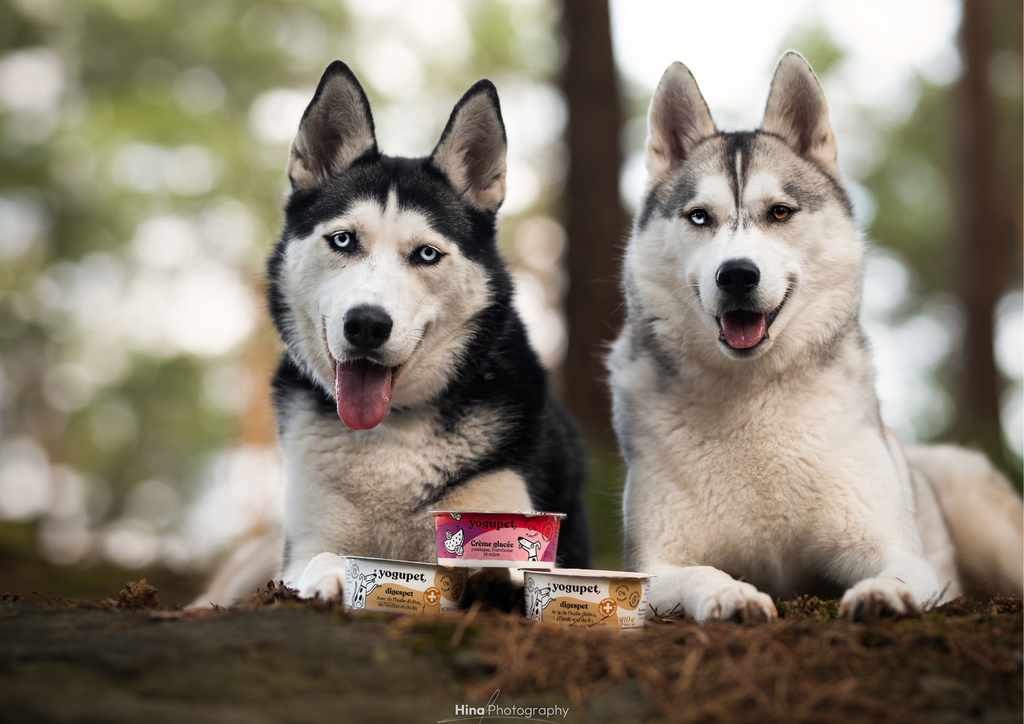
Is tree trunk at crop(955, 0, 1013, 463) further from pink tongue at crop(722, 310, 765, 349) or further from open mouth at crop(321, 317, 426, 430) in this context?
open mouth at crop(321, 317, 426, 430)

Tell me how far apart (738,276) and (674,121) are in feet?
4.06

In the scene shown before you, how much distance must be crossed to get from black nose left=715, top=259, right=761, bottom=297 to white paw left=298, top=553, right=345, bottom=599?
181 cm

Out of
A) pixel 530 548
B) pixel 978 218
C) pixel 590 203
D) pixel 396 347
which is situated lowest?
pixel 530 548

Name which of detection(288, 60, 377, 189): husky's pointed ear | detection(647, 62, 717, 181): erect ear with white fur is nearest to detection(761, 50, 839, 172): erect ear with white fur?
detection(647, 62, 717, 181): erect ear with white fur

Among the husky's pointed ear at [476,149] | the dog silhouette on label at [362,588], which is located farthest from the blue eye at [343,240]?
the dog silhouette on label at [362,588]

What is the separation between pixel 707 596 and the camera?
2.60 meters

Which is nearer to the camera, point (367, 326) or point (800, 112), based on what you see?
point (367, 326)

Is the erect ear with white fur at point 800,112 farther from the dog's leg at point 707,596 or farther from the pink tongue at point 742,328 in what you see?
the dog's leg at point 707,596

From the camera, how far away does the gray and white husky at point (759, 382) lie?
123 inches

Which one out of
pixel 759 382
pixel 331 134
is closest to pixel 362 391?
pixel 331 134

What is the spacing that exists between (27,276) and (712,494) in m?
16.7

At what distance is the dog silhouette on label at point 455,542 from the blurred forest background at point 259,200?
12.0 ft

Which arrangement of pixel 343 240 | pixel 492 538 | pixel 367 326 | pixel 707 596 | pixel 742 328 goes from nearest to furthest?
pixel 707 596 → pixel 492 538 → pixel 367 326 → pixel 742 328 → pixel 343 240

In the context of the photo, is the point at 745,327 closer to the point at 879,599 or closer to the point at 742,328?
the point at 742,328
